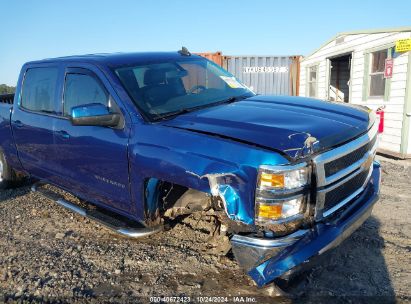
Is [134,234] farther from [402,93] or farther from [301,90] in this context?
[301,90]

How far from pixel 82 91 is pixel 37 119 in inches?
36.7

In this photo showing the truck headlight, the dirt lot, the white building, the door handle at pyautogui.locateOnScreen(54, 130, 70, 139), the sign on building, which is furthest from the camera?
the white building

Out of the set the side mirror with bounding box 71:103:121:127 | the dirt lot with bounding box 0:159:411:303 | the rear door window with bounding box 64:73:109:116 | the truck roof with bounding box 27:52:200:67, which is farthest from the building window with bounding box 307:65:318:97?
the side mirror with bounding box 71:103:121:127

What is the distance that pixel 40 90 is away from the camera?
14.2 feet

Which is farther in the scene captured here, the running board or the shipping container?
the shipping container

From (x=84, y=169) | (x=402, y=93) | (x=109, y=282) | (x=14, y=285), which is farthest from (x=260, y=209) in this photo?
(x=402, y=93)

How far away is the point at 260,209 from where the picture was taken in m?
2.25

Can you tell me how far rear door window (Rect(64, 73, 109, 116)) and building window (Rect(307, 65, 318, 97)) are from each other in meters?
10.0

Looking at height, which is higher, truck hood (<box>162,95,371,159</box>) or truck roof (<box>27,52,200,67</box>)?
truck roof (<box>27,52,200,67</box>)

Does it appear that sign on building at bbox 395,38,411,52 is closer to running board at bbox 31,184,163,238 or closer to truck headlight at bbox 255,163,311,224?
truck headlight at bbox 255,163,311,224

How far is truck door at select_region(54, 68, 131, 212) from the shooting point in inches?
123

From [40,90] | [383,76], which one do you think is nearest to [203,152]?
[40,90]

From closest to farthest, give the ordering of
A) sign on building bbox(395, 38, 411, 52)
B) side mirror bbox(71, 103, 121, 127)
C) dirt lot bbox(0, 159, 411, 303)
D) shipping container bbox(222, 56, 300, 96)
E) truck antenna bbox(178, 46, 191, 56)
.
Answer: dirt lot bbox(0, 159, 411, 303) < side mirror bbox(71, 103, 121, 127) < truck antenna bbox(178, 46, 191, 56) < sign on building bbox(395, 38, 411, 52) < shipping container bbox(222, 56, 300, 96)

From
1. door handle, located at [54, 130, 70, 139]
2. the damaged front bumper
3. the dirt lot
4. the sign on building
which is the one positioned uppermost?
the sign on building
